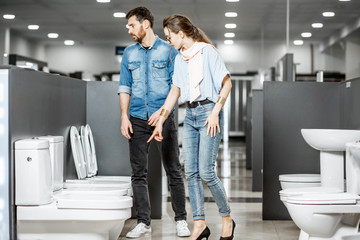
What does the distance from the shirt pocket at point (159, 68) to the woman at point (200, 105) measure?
45cm

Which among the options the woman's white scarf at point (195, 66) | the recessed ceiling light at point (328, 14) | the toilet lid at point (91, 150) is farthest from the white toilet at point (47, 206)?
the recessed ceiling light at point (328, 14)

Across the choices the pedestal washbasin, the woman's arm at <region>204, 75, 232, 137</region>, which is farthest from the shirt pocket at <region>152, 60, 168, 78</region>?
the pedestal washbasin

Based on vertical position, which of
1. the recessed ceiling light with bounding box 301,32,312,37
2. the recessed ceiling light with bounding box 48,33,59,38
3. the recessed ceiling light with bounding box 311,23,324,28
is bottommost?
the recessed ceiling light with bounding box 48,33,59,38

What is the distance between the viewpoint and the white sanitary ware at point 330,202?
10.6 feet

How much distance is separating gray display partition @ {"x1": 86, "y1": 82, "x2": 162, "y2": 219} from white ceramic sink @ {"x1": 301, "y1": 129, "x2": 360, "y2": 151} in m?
1.52

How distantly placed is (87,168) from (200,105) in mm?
1439

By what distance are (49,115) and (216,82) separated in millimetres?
1171

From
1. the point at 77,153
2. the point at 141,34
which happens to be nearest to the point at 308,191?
the point at 141,34

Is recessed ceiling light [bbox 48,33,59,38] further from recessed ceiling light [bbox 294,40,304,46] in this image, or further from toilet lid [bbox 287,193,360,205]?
toilet lid [bbox 287,193,360,205]

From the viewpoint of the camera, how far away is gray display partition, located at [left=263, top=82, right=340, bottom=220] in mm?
4680

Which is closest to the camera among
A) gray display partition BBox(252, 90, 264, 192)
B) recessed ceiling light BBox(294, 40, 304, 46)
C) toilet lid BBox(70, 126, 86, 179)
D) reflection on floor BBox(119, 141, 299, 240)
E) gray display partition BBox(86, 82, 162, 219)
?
reflection on floor BBox(119, 141, 299, 240)

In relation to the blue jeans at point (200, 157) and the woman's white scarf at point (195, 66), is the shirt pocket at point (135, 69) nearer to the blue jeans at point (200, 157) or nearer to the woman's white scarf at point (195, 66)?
the woman's white scarf at point (195, 66)

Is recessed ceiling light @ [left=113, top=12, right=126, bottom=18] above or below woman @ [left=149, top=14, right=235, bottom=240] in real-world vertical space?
above

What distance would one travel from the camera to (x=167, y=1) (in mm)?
9188
